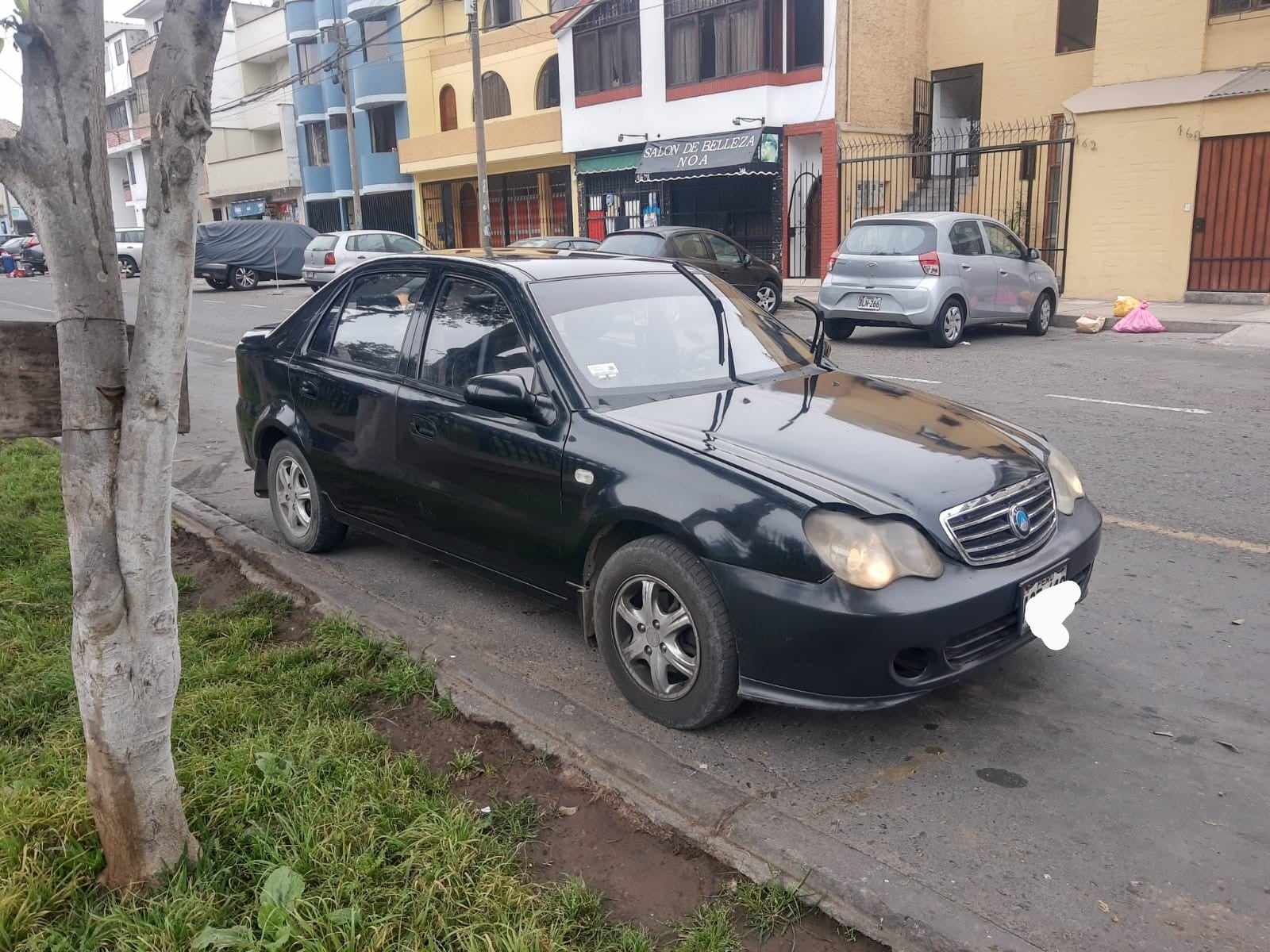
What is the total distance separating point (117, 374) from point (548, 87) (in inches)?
1242

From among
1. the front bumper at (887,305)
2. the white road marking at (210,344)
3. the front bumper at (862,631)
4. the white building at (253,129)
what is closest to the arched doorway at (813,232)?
the front bumper at (887,305)

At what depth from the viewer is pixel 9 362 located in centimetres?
328

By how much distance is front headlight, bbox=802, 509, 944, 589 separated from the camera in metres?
3.24

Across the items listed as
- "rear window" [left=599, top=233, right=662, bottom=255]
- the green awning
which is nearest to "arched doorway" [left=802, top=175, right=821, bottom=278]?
the green awning

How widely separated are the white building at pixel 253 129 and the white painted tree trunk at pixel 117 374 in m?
44.7

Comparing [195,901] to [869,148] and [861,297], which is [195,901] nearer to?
[861,297]

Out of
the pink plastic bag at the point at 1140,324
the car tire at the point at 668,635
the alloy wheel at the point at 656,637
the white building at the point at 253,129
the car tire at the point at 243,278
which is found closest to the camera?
the car tire at the point at 668,635

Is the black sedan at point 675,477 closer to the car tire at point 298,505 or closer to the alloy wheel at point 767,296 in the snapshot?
the car tire at point 298,505

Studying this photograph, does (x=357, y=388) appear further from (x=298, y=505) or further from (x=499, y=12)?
(x=499, y=12)

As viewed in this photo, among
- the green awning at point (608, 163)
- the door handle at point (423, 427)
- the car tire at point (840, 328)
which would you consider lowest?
the car tire at point (840, 328)

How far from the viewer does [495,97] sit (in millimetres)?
33906

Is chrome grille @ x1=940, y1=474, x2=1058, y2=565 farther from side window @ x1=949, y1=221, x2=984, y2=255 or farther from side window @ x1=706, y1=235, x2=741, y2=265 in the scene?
side window @ x1=706, y1=235, x2=741, y2=265

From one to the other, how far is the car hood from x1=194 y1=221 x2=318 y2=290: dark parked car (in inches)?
1025

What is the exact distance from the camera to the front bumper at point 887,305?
13203mm
